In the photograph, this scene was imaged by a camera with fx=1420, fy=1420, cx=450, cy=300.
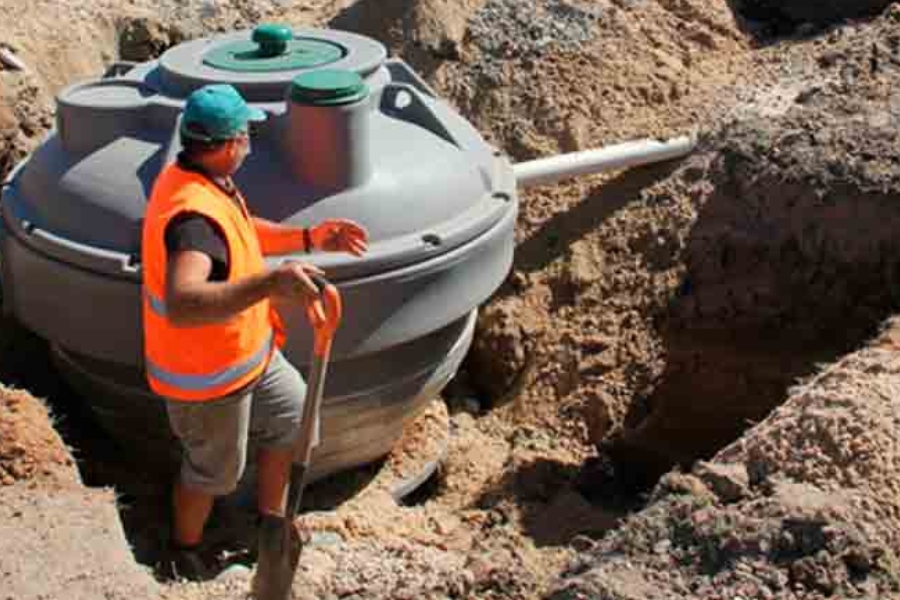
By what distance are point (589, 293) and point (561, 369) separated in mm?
414

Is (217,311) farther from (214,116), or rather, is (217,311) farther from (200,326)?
(214,116)

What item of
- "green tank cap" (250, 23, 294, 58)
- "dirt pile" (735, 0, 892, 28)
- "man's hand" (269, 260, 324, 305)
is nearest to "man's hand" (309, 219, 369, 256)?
"man's hand" (269, 260, 324, 305)

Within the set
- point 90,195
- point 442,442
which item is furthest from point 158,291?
point 442,442

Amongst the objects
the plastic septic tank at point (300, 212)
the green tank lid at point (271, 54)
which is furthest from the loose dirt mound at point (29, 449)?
the green tank lid at point (271, 54)

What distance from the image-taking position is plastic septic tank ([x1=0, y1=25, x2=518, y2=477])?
15.2ft

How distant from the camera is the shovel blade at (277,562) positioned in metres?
4.17

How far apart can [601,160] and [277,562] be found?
2911mm

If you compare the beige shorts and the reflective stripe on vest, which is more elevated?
the reflective stripe on vest

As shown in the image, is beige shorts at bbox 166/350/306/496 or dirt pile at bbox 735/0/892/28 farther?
dirt pile at bbox 735/0/892/28

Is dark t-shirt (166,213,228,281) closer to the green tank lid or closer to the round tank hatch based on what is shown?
the round tank hatch

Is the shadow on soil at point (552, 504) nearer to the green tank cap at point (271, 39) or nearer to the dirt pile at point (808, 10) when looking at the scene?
the green tank cap at point (271, 39)

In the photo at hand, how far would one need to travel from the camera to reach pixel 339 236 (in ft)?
14.5

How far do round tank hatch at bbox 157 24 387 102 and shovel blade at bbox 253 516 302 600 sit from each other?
153 centimetres

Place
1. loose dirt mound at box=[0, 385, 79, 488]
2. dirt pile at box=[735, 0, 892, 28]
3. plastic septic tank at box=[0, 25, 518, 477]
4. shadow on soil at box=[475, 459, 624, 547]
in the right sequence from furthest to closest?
dirt pile at box=[735, 0, 892, 28], shadow on soil at box=[475, 459, 624, 547], plastic septic tank at box=[0, 25, 518, 477], loose dirt mound at box=[0, 385, 79, 488]
